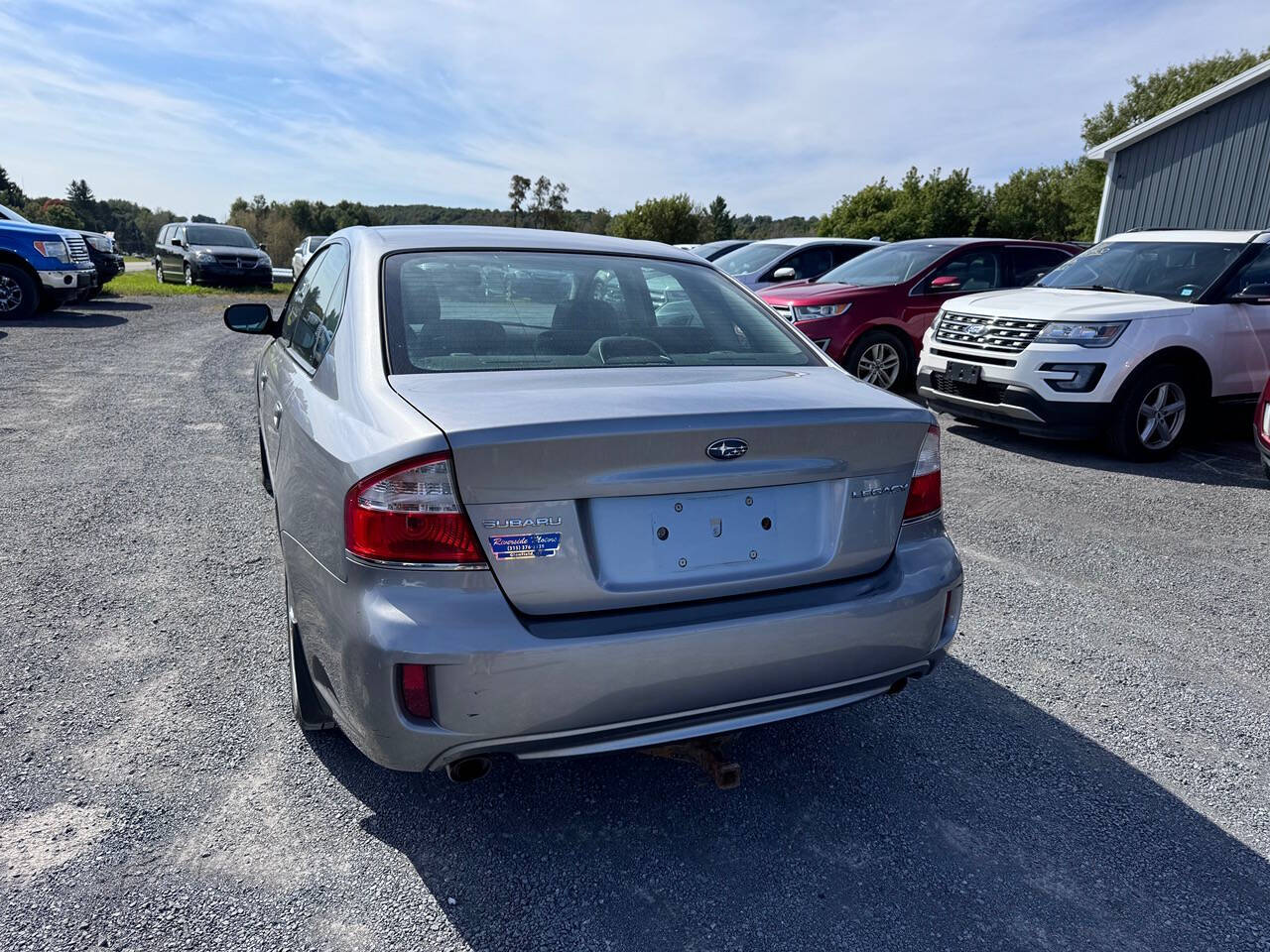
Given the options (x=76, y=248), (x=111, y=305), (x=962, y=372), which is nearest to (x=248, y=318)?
(x=962, y=372)

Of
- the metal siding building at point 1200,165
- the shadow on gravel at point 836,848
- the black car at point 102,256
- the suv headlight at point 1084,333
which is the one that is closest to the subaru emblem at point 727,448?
the shadow on gravel at point 836,848

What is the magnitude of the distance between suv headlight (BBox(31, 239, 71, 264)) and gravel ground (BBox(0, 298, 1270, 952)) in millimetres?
11141

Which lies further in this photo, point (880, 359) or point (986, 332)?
point (880, 359)

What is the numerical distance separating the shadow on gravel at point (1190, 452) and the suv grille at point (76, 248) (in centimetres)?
1318

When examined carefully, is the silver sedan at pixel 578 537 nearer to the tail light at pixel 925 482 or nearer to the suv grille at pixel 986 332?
the tail light at pixel 925 482

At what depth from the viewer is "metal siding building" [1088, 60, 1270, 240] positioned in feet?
53.6

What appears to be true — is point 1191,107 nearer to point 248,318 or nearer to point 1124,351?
point 1124,351

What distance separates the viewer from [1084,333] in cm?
648

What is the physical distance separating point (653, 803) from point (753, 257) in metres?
10.8

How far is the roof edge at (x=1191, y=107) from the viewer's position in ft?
53.0

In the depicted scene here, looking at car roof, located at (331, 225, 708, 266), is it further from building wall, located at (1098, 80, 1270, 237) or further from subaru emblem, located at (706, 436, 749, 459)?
building wall, located at (1098, 80, 1270, 237)

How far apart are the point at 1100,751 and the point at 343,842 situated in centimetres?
232

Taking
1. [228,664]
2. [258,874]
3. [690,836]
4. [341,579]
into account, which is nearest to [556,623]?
[341,579]

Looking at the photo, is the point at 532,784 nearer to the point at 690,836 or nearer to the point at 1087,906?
the point at 690,836
